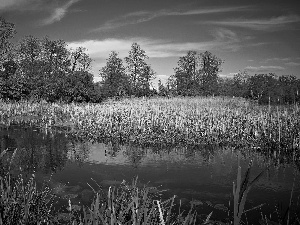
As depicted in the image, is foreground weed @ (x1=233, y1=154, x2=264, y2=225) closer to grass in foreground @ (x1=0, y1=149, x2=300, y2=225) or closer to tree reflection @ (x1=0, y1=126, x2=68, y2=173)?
grass in foreground @ (x1=0, y1=149, x2=300, y2=225)

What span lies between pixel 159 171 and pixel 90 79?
2524cm

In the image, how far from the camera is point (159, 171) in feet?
24.7

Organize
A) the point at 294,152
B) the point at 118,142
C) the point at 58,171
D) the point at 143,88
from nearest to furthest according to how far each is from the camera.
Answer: the point at 58,171, the point at 294,152, the point at 118,142, the point at 143,88

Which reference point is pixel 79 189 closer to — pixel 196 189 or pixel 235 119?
pixel 196 189

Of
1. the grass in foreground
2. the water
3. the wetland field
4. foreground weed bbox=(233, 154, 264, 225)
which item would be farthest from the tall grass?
foreground weed bbox=(233, 154, 264, 225)

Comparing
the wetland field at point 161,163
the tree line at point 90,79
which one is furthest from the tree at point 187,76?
the wetland field at point 161,163

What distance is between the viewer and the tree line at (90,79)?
28.1 meters

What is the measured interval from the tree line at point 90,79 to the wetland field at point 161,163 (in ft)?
7.23

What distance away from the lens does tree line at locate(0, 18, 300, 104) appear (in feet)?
92.2

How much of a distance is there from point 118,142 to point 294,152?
6.86 m

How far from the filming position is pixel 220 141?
10.8 metres

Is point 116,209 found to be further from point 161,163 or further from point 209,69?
point 209,69

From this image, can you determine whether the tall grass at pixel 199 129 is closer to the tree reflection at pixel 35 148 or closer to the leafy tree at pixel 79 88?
the tree reflection at pixel 35 148

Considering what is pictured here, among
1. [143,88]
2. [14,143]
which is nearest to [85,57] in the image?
[143,88]
